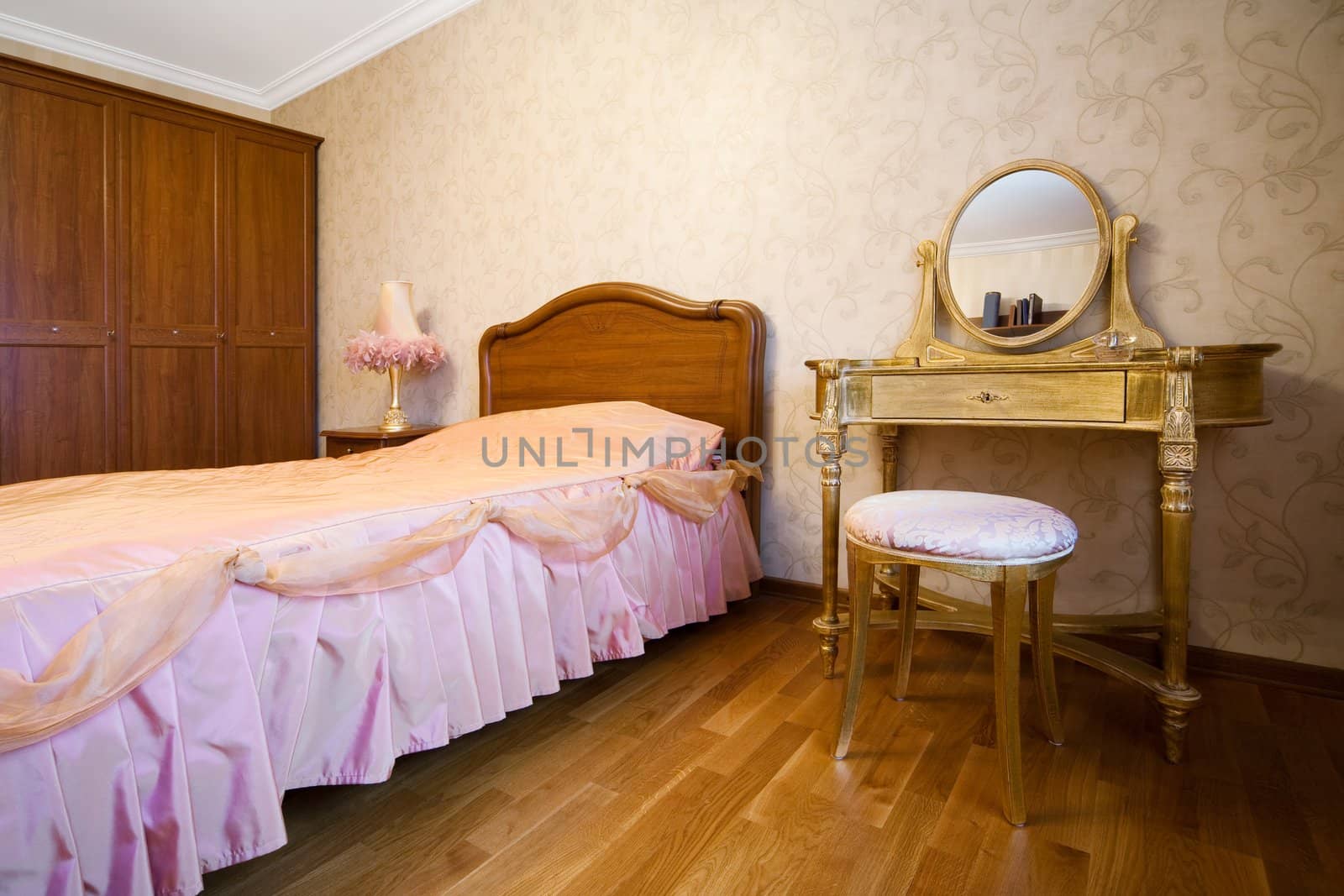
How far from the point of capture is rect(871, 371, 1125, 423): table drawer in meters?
1.52

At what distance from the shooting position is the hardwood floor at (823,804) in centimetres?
109

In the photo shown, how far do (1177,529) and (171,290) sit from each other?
13.9 ft

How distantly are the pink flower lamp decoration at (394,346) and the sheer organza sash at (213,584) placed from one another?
1801 mm

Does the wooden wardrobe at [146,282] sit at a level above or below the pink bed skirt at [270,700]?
above

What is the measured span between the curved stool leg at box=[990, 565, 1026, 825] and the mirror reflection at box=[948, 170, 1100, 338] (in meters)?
1.00

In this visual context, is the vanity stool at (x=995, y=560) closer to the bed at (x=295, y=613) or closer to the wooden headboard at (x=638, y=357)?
the bed at (x=295, y=613)

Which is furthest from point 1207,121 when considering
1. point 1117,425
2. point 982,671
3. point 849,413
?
point 982,671

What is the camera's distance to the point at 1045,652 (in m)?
1.44

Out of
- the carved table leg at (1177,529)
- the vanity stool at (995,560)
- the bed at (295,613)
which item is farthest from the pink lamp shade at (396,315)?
the carved table leg at (1177,529)

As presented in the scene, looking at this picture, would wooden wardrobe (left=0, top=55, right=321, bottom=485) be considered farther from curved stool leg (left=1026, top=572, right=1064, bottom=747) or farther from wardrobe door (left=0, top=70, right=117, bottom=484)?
curved stool leg (left=1026, top=572, right=1064, bottom=747)

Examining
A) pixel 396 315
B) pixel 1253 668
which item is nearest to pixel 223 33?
pixel 396 315

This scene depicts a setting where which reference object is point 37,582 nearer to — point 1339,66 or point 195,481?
point 195,481

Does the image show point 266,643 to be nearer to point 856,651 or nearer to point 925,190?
point 856,651

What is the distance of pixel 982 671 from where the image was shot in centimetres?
187
